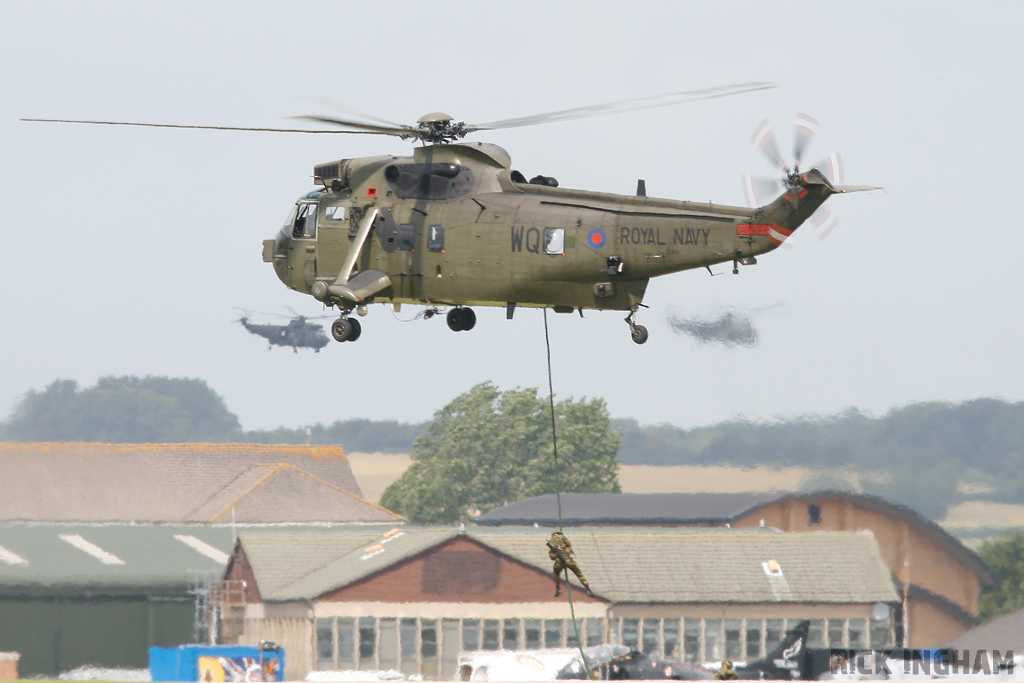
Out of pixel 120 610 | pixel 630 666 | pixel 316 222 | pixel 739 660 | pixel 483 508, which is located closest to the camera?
pixel 316 222

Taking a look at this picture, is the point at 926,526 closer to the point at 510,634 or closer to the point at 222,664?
the point at 510,634

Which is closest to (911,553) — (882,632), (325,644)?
(882,632)

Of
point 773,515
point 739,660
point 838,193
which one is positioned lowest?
point 739,660

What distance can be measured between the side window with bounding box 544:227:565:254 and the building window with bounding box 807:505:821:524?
35518 millimetres

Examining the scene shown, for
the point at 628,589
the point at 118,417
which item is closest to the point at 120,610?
the point at 628,589

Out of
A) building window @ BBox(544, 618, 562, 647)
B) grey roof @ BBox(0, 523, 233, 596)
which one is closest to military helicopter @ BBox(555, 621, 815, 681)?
building window @ BBox(544, 618, 562, 647)

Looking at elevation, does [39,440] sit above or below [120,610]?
above

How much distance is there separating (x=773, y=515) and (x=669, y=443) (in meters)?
8.81

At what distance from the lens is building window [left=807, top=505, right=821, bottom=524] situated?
67250 mm

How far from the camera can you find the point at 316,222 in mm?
38156

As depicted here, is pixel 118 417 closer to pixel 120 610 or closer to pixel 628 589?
pixel 120 610

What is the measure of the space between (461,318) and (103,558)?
38100 mm

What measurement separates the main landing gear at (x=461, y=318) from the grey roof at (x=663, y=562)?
27.6 meters

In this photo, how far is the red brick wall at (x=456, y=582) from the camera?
6419 cm
